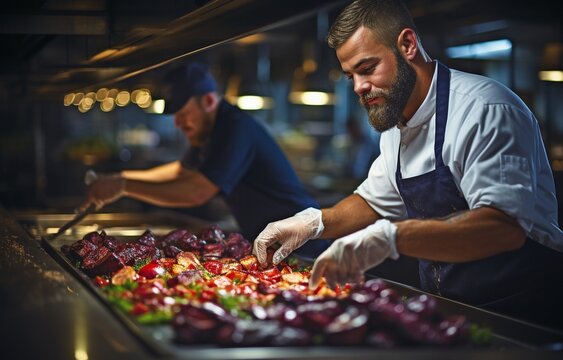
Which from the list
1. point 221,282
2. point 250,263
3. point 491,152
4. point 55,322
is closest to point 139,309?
point 55,322

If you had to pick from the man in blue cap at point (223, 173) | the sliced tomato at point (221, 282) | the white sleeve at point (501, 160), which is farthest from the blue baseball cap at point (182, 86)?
the white sleeve at point (501, 160)

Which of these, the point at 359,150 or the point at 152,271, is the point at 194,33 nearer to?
the point at 152,271

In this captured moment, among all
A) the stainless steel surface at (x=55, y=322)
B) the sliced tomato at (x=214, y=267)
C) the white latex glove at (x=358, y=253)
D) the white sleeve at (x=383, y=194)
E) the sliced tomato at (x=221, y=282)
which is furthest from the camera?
the white sleeve at (x=383, y=194)

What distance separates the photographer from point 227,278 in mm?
2736

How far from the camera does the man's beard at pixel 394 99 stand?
8.89ft

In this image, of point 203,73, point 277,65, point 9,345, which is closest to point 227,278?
point 9,345

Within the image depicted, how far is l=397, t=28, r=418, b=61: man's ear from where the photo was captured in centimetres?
271

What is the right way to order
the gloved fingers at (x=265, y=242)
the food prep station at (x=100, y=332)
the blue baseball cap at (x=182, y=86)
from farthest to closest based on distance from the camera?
1. the blue baseball cap at (x=182, y=86)
2. the gloved fingers at (x=265, y=242)
3. the food prep station at (x=100, y=332)

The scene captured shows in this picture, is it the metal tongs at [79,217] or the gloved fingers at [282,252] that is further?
the metal tongs at [79,217]

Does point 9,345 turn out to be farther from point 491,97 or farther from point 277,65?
point 277,65

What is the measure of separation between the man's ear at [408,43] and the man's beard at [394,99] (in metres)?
0.03

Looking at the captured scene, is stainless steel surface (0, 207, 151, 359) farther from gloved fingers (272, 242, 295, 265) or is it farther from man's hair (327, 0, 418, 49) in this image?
man's hair (327, 0, 418, 49)

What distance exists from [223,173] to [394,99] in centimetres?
164

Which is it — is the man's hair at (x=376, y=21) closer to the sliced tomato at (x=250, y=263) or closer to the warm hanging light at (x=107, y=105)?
the sliced tomato at (x=250, y=263)
